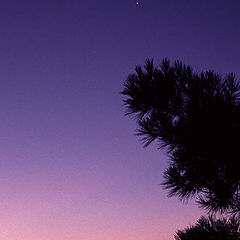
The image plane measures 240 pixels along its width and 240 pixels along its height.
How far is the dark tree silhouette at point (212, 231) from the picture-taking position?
377 centimetres

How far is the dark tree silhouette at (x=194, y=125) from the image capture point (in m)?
3.82

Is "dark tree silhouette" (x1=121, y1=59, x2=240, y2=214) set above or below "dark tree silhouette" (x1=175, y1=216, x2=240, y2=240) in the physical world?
above

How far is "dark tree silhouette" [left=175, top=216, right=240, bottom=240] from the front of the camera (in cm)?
377

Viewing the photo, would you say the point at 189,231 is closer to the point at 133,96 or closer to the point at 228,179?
the point at 228,179

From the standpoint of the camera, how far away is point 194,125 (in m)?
3.86

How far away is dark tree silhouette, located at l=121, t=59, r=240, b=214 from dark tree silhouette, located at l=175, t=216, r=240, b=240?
19cm

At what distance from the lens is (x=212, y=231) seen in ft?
12.6

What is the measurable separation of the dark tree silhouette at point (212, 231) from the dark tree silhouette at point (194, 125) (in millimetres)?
193

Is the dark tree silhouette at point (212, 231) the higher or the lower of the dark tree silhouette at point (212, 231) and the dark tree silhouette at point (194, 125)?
the lower

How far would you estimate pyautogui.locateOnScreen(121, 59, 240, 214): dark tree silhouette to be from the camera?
3.82m

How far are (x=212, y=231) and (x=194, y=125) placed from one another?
1126mm

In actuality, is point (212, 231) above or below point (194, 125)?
below

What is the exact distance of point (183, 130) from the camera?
3.94m

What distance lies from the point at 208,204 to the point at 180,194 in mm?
405
